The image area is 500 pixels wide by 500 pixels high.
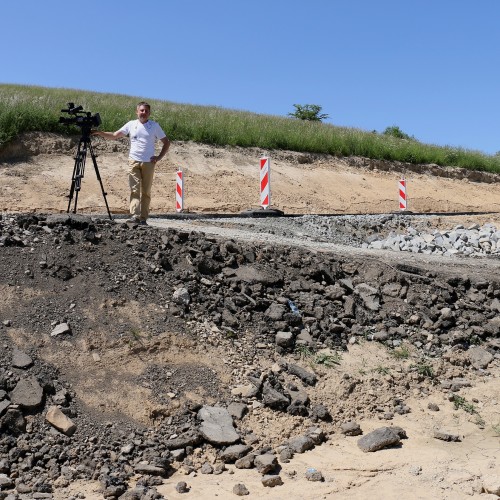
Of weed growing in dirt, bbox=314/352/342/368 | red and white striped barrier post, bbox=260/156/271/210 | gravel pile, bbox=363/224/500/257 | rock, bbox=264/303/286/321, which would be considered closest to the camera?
weed growing in dirt, bbox=314/352/342/368

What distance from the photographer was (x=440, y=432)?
5.60 metres

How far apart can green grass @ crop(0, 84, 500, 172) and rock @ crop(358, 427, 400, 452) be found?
14335 mm

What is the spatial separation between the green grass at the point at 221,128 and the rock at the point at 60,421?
13.4m

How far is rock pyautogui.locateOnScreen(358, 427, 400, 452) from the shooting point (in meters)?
5.29

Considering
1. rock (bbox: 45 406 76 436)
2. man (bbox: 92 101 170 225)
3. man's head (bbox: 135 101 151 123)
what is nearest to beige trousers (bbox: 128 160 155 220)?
man (bbox: 92 101 170 225)

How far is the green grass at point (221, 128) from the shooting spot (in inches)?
714

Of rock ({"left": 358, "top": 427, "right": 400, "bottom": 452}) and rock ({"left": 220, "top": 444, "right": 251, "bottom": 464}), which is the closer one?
rock ({"left": 220, "top": 444, "right": 251, "bottom": 464})

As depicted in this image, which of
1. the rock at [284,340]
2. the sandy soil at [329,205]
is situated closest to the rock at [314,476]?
the sandy soil at [329,205]

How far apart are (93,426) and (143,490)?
80cm

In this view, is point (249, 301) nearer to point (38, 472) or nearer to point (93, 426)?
point (93, 426)

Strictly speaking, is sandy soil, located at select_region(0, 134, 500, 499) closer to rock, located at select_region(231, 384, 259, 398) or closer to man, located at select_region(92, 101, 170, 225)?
rock, located at select_region(231, 384, 259, 398)

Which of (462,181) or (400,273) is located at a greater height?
(462,181)

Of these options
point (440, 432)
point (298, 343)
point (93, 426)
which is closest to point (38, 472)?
point (93, 426)

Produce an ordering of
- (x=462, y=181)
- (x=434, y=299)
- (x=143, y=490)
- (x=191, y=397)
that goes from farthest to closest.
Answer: (x=462, y=181) → (x=434, y=299) → (x=191, y=397) → (x=143, y=490)
